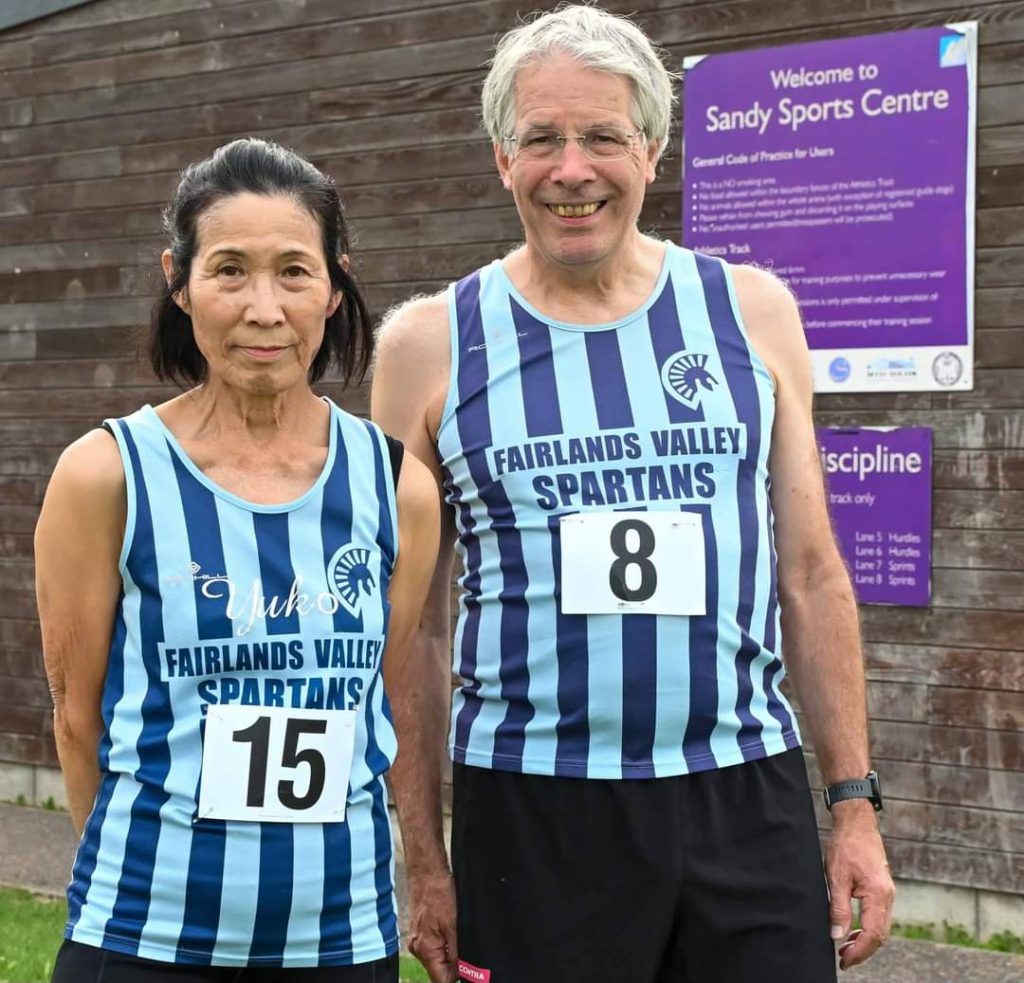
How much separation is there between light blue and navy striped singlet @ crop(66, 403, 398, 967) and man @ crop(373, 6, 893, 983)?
0.32 metres

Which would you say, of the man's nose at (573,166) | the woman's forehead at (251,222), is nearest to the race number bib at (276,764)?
the woman's forehead at (251,222)

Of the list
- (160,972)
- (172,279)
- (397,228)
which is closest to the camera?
(160,972)

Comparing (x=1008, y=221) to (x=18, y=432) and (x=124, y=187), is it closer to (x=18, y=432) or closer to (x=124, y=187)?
(x=124, y=187)

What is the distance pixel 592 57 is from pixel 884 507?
315 cm

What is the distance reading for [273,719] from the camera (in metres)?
2.00

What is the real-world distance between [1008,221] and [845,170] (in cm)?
58

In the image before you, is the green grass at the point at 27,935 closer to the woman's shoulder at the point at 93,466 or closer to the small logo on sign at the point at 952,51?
the woman's shoulder at the point at 93,466

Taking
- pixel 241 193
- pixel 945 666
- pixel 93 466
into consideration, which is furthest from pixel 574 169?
pixel 945 666

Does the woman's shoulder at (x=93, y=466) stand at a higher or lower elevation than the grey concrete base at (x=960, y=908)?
higher

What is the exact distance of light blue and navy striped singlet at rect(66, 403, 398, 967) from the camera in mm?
1971

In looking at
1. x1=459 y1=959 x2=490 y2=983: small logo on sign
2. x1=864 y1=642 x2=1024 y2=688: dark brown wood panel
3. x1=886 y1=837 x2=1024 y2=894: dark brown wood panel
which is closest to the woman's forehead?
x1=459 y1=959 x2=490 y2=983: small logo on sign

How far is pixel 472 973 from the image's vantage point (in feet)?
7.75

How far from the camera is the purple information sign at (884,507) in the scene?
5164mm

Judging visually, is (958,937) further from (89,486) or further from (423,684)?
(89,486)
